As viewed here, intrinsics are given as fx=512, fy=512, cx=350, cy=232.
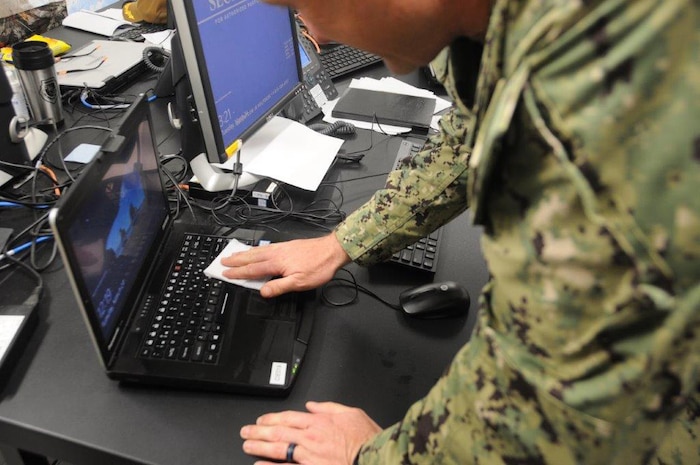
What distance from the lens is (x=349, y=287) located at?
0.86 metres

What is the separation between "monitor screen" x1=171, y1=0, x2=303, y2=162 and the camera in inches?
33.6

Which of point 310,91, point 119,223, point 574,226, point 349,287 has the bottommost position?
point 349,287

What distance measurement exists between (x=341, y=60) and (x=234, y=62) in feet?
2.32

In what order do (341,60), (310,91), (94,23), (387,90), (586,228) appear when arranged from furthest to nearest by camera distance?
(94,23)
(341,60)
(387,90)
(310,91)
(586,228)

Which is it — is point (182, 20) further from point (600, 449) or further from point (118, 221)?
point (600, 449)

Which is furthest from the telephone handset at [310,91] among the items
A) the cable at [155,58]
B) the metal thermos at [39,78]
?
the metal thermos at [39,78]

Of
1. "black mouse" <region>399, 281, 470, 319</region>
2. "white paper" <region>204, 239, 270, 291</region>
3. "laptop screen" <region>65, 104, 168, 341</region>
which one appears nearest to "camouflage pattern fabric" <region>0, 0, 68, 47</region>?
"laptop screen" <region>65, 104, 168, 341</region>

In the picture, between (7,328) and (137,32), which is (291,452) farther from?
(137,32)

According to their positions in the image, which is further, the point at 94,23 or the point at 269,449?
the point at 94,23

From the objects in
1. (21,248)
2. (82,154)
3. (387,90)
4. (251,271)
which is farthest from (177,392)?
(387,90)

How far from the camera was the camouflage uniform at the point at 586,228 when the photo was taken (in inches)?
13.1

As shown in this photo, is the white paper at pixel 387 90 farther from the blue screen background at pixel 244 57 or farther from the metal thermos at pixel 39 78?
the metal thermos at pixel 39 78

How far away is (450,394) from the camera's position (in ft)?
1.68

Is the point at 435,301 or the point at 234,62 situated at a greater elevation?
the point at 234,62
